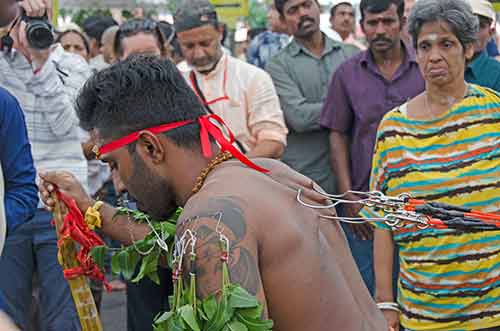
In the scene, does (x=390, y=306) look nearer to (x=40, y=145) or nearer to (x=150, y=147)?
(x=150, y=147)

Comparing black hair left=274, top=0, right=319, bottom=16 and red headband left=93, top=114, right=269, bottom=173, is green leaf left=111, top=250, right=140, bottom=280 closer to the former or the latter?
red headband left=93, top=114, right=269, bottom=173

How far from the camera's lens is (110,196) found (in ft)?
26.7

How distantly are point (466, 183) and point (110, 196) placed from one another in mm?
4806

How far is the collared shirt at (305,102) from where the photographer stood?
5.92 m

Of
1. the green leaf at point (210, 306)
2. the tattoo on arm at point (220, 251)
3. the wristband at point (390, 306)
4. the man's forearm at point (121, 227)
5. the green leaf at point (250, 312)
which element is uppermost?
the tattoo on arm at point (220, 251)

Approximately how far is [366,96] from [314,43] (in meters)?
0.96

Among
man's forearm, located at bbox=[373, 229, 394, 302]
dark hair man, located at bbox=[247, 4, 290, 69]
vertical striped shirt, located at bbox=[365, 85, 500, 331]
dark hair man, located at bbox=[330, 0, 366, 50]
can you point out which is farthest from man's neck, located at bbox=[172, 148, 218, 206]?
dark hair man, located at bbox=[330, 0, 366, 50]

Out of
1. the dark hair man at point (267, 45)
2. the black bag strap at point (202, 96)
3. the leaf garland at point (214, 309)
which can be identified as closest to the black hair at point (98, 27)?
the dark hair man at point (267, 45)

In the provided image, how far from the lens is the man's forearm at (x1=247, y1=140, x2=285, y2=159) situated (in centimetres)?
530

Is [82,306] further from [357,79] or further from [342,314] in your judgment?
[357,79]

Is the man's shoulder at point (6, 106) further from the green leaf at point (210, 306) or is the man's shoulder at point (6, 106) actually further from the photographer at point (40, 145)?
the green leaf at point (210, 306)

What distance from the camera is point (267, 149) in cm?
532

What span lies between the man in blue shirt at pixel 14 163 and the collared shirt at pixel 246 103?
1.33 m

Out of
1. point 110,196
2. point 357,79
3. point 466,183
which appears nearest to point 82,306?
point 466,183
